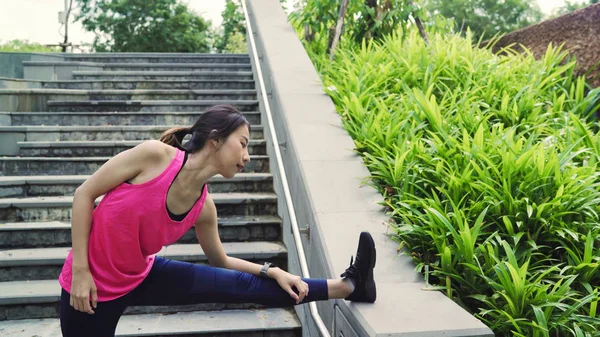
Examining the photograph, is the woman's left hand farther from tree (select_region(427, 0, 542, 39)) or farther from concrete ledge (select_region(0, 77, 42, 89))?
tree (select_region(427, 0, 542, 39))

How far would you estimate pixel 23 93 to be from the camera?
5586 mm

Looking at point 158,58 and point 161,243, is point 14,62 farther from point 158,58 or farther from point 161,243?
point 161,243

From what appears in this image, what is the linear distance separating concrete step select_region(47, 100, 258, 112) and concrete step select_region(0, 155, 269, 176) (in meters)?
1.24

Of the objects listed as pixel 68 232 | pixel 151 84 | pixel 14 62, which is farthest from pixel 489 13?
pixel 68 232

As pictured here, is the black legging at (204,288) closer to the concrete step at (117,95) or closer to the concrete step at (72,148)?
the concrete step at (72,148)

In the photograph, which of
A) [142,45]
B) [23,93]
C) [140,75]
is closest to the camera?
[23,93]

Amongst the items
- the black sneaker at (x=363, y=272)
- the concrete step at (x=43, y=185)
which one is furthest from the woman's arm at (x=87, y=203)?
the concrete step at (x=43, y=185)

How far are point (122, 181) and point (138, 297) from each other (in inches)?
19.9

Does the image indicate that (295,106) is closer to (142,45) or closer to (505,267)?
(505,267)

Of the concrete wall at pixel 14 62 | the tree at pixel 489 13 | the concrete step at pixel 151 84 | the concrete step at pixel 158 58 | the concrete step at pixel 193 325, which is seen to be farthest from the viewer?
the tree at pixel 489 13

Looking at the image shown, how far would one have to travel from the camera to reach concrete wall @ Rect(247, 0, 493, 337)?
2125 mm

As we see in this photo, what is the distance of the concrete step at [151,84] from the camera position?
21.2 feet

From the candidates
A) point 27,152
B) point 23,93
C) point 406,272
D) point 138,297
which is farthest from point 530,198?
point 23,93

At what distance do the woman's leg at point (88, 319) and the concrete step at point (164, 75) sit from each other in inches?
206
